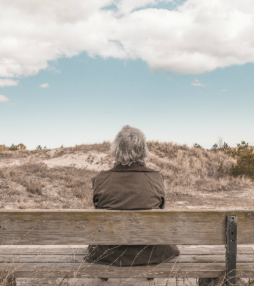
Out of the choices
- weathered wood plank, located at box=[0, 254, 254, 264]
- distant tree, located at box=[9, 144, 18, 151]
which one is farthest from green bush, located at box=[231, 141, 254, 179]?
distant tree, located at box=[9, 144, 18, 151]

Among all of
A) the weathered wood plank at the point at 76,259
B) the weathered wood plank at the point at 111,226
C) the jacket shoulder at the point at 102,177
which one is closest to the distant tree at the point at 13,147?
the weathered wood plank at the point at 76,259

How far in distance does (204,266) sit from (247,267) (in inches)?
15.8

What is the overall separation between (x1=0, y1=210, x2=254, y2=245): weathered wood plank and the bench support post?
0.05 meters

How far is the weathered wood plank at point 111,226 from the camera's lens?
198cm

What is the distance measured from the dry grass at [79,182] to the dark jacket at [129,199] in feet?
22.3

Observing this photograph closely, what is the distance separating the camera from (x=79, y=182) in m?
11.5

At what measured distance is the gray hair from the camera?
247 centimetres

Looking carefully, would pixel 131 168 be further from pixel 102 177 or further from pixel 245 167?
pixel 245 167

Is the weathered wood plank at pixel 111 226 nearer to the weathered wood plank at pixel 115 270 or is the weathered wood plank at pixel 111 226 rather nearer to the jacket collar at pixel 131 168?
the weathered wood plank at pixel 115 270

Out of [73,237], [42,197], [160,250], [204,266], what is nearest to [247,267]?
[204,266]

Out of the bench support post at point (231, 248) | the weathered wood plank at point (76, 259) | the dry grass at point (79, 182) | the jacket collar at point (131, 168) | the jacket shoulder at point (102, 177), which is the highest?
the jacket collar at point (131, 168)

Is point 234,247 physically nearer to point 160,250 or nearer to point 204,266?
→ point 204,266

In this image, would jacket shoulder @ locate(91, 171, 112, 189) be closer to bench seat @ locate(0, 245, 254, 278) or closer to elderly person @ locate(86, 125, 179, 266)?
elderly person @ locate(86, 125, 179, 266)

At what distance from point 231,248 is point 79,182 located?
9953mm
